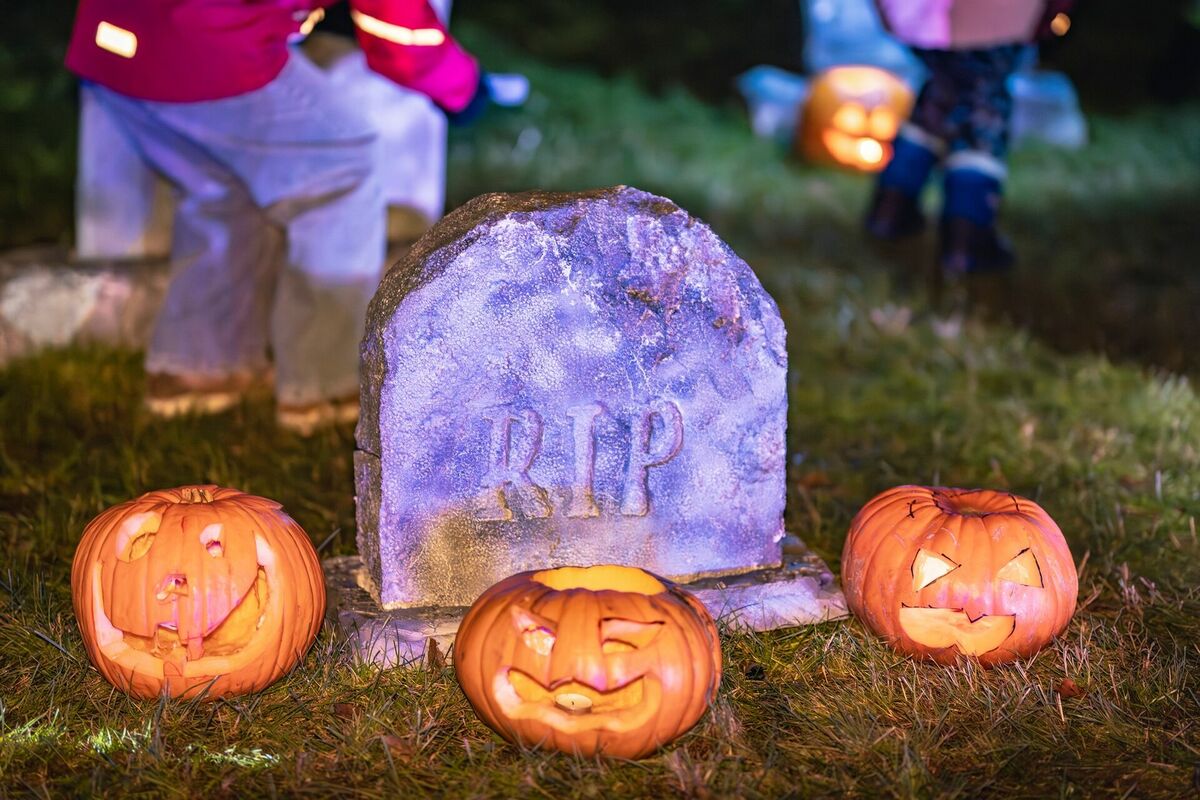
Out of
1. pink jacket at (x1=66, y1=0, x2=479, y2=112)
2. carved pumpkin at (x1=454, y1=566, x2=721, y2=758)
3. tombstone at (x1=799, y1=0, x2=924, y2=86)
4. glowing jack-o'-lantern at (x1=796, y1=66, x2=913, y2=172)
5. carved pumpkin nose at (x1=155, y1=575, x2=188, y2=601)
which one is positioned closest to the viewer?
carved pumpkin at (x1=454, y1=566, x2=721, y2=758)

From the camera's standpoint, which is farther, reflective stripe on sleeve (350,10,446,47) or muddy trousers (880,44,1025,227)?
muddy trousers (880,44,1025,227)

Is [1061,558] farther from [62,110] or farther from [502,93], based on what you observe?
[62,110]

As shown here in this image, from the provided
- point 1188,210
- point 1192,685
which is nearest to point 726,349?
point 1192,685

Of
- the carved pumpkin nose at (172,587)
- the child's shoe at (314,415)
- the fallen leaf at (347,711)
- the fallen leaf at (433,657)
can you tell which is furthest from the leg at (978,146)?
the carved pumpkin nose at (172,587)

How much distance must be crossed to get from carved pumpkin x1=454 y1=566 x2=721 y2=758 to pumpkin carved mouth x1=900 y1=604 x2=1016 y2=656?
62cm

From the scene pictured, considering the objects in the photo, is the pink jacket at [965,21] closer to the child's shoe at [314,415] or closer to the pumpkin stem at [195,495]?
the child's shoe at [314,415]

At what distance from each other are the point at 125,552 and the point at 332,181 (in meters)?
1.90

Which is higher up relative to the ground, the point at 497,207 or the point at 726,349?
the point at 497,207

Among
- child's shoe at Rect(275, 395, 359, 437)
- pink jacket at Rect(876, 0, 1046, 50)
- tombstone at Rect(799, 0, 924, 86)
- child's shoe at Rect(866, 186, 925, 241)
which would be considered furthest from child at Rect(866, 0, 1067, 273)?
child's shoe at Rect(275, 395, 359, 437)

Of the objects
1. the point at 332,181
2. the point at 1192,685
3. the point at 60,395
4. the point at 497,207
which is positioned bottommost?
the point at 60,395

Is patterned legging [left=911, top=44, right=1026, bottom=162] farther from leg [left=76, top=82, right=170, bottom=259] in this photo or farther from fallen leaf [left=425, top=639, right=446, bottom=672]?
fallen leaf [left=425, top=639, right=446, bottom=672]

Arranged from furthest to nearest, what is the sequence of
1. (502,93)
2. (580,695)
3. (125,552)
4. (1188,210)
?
(1188,210)
(502,93)
(125,552)
(580,695)

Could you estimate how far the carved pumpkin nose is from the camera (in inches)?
120

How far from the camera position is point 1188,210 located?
28.1ft
